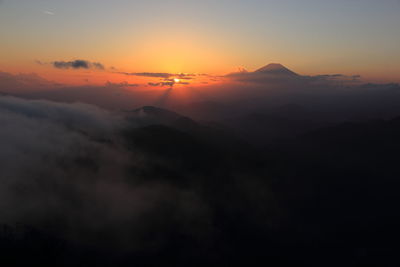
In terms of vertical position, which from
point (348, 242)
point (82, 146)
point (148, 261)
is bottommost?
point (148, 261)

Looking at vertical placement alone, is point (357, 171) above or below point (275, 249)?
above

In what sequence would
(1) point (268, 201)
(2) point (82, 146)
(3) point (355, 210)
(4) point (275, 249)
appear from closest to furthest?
(4) point (275, 249)
(3) point (355, 210)
(1) point (268, 201)
(2) point (82, 146)

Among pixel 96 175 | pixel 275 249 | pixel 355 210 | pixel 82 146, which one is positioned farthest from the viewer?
pixel 82 146

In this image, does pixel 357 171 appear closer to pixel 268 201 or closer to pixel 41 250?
pixel 268 201

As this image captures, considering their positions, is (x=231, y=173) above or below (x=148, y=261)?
above

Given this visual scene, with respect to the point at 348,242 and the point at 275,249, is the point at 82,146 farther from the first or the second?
the point at 348,242

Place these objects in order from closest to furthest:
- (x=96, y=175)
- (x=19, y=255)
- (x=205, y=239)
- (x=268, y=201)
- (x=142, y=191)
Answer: (x=19, y=255) → (x=205, y=239) → (x=268, y=201) → (x=142, y=191) → (x=96, y=175)

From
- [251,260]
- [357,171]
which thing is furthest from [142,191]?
[357,171]

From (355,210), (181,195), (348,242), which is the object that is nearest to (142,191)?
(181,195)

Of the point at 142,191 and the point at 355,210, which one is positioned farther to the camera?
the point at 142,191
